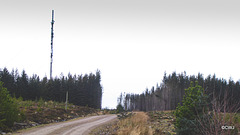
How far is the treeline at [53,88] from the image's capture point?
5772 cm

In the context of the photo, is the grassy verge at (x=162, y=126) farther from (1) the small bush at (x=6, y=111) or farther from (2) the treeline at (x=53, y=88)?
(2) the treeline at (x=53, y=88)

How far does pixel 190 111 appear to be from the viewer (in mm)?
12398

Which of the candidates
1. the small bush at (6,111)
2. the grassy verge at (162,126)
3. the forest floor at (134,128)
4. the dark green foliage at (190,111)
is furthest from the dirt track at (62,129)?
the dark green foliage at (190,111)

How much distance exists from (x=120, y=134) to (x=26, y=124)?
918cm

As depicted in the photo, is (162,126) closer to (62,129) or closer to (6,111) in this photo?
(62,129)

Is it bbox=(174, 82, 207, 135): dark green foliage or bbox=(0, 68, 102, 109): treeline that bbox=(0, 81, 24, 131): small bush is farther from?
bbox=(0, 68, 102, 109): treeline

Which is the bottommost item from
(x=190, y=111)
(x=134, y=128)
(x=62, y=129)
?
(x=62, y=129)

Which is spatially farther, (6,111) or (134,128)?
(6,111)

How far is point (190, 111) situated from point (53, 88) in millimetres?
56662

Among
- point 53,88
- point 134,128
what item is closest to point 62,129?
point 134,128

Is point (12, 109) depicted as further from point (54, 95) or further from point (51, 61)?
point (54, 95)

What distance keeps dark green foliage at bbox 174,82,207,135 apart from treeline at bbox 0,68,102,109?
144 feet

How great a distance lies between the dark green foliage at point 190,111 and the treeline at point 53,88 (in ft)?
144

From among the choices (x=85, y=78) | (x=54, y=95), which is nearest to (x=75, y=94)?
(x=54, y=95)
